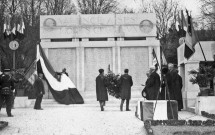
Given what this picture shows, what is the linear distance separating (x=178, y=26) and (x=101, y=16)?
21.6ft

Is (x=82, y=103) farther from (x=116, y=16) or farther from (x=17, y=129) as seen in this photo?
(x=17, y=129)

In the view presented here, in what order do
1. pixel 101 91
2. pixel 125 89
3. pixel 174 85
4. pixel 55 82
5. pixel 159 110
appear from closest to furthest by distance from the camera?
pixel 159 110 < pixel 174 85 < pixel 125 89 < pixel 101 91 < pixel 55 82

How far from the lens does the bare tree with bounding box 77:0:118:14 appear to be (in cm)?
4906

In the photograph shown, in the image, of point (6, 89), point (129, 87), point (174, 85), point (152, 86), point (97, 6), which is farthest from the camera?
point (97, 6)

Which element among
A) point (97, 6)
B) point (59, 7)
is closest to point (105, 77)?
point (59, 7)

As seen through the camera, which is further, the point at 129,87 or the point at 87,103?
the point at 87,103

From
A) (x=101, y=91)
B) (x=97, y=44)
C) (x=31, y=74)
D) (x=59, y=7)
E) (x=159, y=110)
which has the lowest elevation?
(x=159, y=110)

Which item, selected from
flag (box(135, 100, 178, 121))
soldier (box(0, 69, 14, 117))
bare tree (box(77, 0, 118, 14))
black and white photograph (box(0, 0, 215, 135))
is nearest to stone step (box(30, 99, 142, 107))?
black and white photograph (box(0, 0, 215, 135))

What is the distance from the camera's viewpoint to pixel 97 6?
50062mm

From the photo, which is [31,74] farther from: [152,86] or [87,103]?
[152,86]

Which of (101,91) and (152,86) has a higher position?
(152,86)

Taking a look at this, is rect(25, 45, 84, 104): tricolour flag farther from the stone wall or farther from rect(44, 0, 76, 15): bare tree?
rect(44, 0, 76, 15): bare tree

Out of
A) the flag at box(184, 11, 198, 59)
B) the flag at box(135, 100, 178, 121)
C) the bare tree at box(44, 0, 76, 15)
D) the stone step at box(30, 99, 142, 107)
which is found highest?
the bare tree at box(44, 0, 76, 15)

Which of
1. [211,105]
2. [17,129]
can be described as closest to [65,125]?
[17,129]
